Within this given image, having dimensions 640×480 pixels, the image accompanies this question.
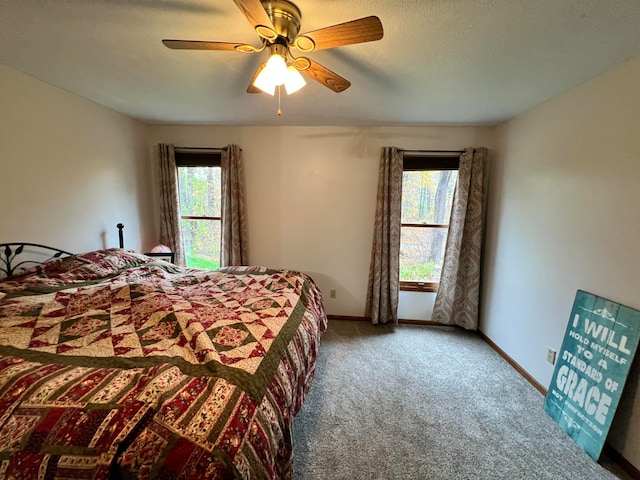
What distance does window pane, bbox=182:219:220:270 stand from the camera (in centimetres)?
357

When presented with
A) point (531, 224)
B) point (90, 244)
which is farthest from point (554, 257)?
point (90, 244)

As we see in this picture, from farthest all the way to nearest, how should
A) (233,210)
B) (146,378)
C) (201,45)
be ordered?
1. (233,210)
2. (201,45)
3. (146,378)

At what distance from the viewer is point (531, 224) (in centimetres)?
243

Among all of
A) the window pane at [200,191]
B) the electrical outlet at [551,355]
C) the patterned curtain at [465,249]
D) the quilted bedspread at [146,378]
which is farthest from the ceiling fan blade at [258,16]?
the electrical outlet at [551,355]

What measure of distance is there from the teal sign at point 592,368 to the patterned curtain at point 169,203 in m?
3.93

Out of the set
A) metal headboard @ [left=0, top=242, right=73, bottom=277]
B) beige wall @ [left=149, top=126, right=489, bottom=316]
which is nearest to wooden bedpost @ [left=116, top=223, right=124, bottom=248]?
metal headboard @ [left=0, top=242, right=73, bottom=277]

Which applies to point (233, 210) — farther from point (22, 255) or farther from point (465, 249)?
point (465, 249)

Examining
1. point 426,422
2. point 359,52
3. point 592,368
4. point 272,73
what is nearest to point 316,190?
point 359,52

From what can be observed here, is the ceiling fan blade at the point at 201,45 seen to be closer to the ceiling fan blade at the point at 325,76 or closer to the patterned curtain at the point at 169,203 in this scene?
the ceiling fan blade at the point at 325,76

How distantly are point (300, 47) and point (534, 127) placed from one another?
2.34 metres

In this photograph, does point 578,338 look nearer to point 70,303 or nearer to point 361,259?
point 361,259

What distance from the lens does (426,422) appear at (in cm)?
189

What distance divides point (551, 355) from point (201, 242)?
Result: 12.7 ft

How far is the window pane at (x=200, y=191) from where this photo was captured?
3.47 metres
